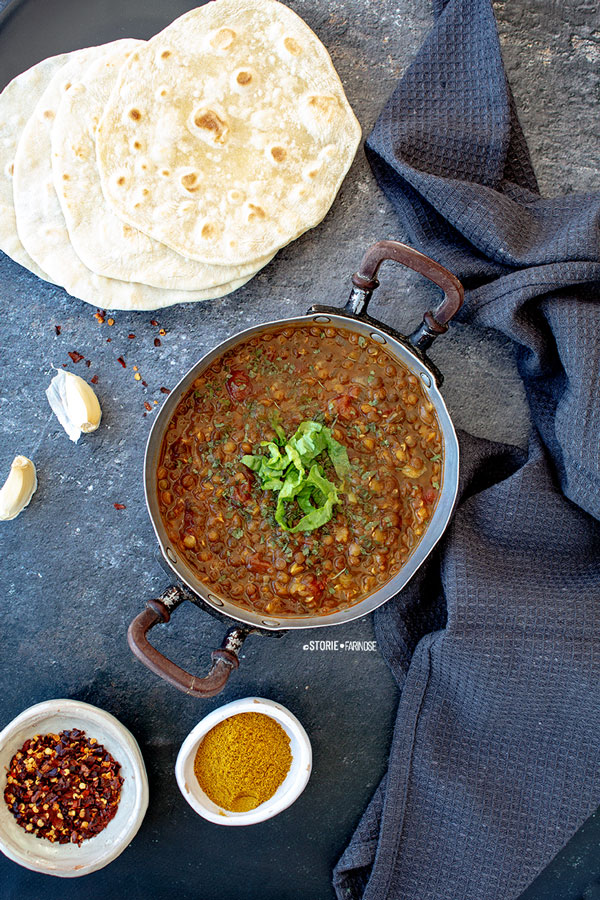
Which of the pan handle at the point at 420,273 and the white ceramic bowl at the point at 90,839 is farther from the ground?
the pan handle at the point at 420,273

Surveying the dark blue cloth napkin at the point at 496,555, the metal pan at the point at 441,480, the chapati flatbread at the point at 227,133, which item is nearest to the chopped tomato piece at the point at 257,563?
the metal pan at the point at 441,480

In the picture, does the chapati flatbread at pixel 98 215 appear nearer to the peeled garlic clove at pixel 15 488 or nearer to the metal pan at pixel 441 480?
the metal pan at pixel 441 480

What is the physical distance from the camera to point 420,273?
180cm

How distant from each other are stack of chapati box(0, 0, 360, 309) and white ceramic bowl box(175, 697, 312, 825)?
140cm

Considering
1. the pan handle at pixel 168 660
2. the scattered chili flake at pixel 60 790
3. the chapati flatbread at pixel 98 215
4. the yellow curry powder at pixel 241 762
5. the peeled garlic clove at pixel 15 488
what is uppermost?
the chapati flatbread at pixel 98 215

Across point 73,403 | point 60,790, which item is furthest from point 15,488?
point 60,790

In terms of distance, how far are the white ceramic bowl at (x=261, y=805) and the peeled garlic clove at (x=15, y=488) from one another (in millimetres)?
977

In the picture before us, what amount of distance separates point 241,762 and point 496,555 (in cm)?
110

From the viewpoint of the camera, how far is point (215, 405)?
6.88ft

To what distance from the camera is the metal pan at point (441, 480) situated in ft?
6.13

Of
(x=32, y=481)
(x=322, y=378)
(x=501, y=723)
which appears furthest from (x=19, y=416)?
(x=501, y=723)

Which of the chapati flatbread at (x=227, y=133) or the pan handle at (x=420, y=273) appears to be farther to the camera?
the chapati flatbread at (x=227, y=133)

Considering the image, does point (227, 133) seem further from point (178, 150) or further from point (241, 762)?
point (241, 762)

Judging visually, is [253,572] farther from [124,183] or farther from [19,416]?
[124,183]
